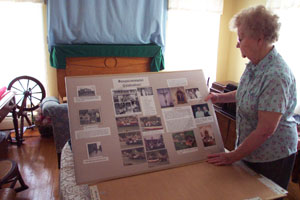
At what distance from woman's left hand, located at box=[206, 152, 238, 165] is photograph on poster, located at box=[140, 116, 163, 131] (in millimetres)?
287

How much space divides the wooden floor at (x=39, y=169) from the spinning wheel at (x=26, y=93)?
21 centimetres

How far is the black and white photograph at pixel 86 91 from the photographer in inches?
40.4

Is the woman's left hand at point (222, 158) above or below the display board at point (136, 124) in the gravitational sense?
below

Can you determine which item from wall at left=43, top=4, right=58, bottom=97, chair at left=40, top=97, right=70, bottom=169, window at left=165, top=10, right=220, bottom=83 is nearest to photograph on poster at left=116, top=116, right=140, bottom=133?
chair at left=40, top=97, right=70, bottom=169

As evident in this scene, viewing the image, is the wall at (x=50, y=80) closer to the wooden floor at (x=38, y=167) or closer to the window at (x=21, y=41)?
the window at (x=21, y=41)

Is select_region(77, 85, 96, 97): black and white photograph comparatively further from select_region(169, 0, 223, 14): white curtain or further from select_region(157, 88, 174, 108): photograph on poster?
select_region(169, 0, 223, 14): white curtain

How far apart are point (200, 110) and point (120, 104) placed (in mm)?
424

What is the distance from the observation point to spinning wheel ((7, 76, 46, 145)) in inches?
120

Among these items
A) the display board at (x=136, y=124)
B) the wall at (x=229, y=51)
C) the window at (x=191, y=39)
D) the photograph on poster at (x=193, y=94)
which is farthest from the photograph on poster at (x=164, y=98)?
the wall at (x=229, y=51)

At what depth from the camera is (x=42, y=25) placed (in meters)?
3.18

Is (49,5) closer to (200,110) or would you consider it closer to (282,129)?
(200,110)

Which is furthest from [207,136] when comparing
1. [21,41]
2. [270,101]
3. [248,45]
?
[21,41]

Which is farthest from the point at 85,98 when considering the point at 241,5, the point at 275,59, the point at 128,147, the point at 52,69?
the point at 241,5

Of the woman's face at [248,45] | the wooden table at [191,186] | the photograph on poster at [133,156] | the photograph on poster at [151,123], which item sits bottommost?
the wooden table at [191,186]
